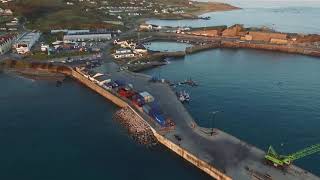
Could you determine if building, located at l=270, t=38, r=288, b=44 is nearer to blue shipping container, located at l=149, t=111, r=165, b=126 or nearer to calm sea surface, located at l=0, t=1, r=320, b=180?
calm sea surface, located at l=0, t=1, r=320, b=180

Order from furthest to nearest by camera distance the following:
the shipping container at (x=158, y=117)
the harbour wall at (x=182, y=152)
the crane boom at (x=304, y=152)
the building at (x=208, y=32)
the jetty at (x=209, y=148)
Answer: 1. the building at (x=208, y=32)
2. the shipping container at (x=158, y=117)
3. the crane boom at (x=304, y=152)
4. the harbour wall at (x=182, y=152)
5. the jetty at (x=209, y=148)

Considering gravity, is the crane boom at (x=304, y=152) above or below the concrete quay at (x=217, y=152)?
above

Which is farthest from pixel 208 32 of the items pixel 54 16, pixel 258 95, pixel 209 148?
pixel 209 148

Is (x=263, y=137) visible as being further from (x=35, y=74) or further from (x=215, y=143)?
(x=35, y=74)

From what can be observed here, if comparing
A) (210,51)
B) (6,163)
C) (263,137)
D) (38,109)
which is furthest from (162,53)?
(6,163)

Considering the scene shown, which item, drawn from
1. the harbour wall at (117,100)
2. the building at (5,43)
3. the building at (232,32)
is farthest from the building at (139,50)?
the building at (232,32)

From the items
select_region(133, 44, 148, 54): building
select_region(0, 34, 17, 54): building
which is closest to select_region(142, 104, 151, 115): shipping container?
select_region(133, 44, 148, 54): building

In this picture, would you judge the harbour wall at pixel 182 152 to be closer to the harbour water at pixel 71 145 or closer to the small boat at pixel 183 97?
the harbour water at pixel 71 145
